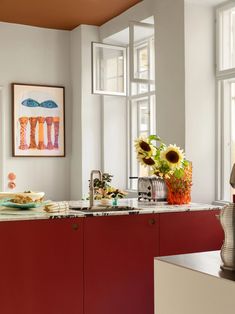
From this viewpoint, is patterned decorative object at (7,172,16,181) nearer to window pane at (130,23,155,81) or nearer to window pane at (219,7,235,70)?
window pane at (130,23,155,81)

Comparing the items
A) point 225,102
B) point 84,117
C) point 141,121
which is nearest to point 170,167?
point 225,102

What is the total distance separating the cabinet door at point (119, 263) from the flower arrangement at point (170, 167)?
457mm

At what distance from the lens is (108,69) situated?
5711 mm

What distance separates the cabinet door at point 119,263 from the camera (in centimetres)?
314

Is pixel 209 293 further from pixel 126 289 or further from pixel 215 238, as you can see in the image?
pixel 215 238

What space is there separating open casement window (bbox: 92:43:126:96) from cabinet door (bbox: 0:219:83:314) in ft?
8.86

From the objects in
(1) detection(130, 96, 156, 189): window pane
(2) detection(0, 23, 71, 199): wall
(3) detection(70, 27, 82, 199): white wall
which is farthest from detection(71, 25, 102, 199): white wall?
(1) detection(130, 96, 156, 189): window pane

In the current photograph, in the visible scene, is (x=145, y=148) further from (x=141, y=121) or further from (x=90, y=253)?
(x=141, y=121)

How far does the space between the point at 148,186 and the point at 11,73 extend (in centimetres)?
298

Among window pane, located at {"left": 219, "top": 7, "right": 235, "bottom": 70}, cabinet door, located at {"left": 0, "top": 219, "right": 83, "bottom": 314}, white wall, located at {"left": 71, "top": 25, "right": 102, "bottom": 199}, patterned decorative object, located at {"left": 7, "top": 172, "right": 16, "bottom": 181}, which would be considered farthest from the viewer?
white wall, located at {"left": 71, "top": 25, "right": 102, "bottom": 199}

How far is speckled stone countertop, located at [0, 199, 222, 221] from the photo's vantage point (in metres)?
3.01

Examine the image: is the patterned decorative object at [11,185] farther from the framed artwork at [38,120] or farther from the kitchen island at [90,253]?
the kitchen island at [90,253]

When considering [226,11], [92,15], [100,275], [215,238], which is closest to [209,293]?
[100,275]

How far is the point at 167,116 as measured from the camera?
4.77 metres
